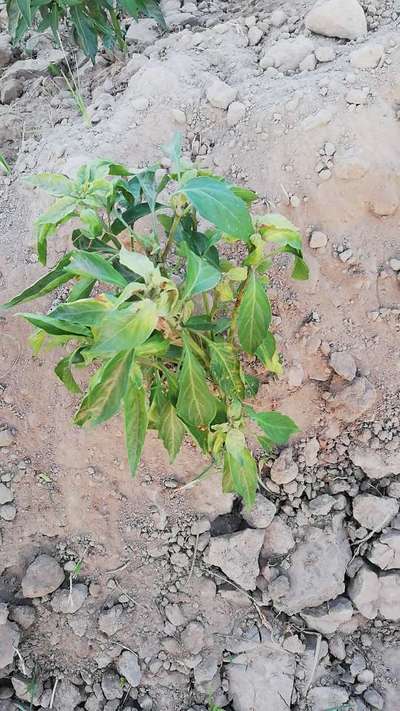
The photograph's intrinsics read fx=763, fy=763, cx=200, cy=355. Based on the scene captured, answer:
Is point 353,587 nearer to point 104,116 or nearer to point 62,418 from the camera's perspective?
point 62,418

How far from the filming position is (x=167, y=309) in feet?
5.08

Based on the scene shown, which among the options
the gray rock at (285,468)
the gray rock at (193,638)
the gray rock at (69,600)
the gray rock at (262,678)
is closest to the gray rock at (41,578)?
the gray rock at (69,600)

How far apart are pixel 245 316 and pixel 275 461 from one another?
710 mm

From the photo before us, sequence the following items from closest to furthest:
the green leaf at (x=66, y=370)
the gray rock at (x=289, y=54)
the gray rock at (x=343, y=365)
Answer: the green leaf at (x=66, y=370), the gray rock at (x=343, y=365), the gray rock at (x=289, y=54)

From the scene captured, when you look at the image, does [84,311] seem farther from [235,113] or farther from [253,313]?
[235,113]

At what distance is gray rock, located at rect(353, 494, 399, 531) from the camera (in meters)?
2.23

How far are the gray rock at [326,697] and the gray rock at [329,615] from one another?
159mm

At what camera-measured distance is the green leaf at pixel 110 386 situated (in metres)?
1.47

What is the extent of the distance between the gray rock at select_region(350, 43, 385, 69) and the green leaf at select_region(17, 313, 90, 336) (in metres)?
1.25

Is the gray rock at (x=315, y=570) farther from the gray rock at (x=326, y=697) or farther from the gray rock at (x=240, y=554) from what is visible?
the gray rock at (x=326, y=697)

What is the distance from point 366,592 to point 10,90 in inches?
82.6

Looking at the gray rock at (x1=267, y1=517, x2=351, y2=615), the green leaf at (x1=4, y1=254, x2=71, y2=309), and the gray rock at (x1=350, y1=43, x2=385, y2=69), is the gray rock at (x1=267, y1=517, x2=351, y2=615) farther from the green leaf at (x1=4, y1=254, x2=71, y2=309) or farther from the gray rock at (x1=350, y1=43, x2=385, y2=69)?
the gray rock at (x1=350, y1=43, x2=385, y2=69)

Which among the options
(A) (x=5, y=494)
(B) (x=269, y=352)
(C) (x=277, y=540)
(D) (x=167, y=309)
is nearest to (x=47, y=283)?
(D) (x=167, y=309)

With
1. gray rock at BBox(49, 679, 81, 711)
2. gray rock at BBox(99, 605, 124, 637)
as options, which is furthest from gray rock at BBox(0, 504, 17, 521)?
gray rock at BBox(49, 679, 81, 711)
